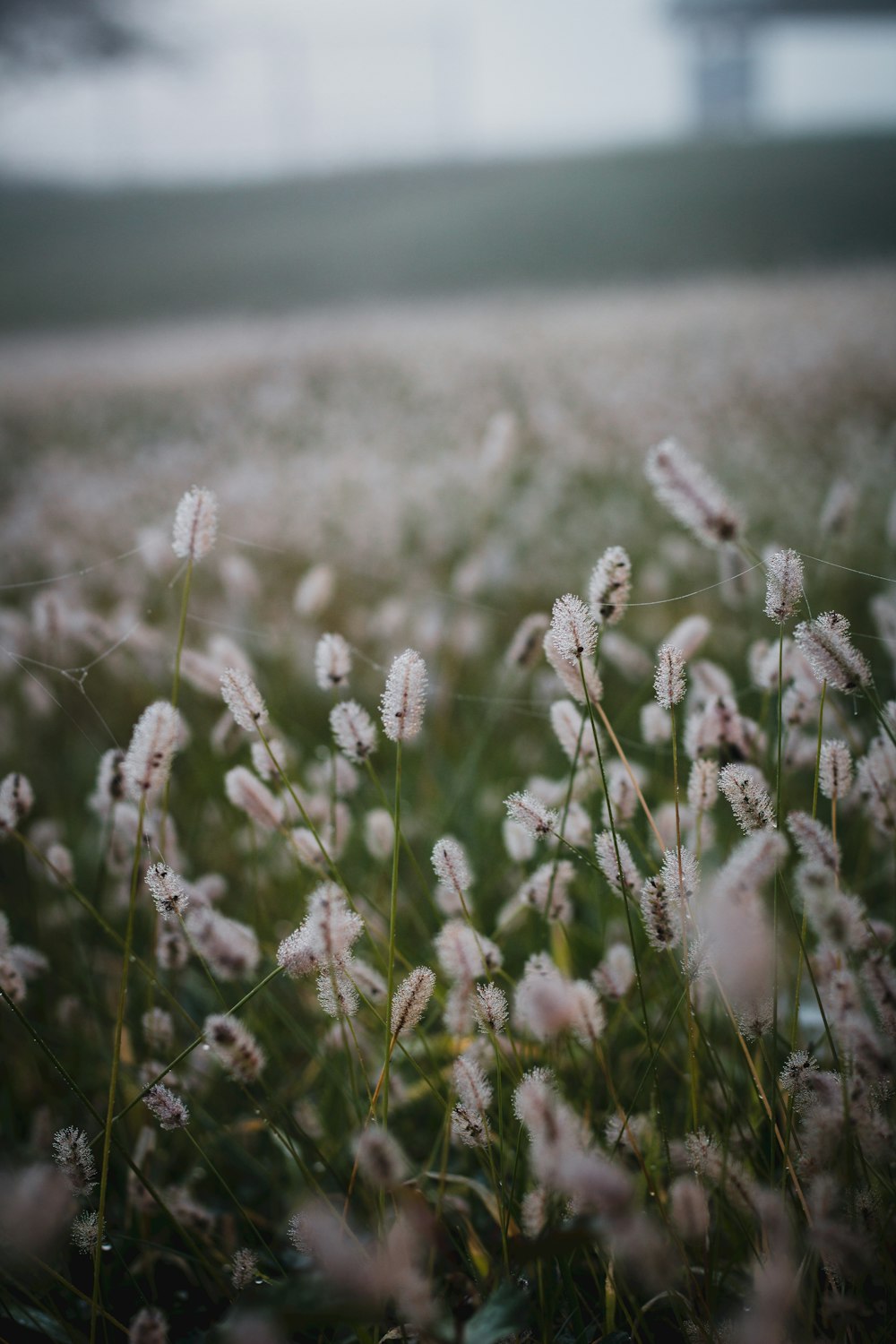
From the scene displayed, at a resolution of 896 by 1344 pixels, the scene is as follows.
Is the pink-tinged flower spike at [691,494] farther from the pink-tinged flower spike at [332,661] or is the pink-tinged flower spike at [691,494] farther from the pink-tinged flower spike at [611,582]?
the pink-tinged flower spike at [332,661]

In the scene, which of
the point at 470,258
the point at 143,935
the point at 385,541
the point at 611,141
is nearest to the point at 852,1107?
the point at 143,935

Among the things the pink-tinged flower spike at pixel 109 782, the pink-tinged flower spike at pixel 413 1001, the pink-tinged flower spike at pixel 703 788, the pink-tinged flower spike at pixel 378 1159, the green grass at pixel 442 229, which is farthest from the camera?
the green grass at pixel 442 229

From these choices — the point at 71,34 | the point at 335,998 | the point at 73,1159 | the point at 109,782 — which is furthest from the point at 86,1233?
the point at 71,34

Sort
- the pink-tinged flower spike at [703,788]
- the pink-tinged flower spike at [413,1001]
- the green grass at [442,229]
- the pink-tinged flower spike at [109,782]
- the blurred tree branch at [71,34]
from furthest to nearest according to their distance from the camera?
1. the blurred tree branch at [71,34]
2. the green grass at [442,229]
3. the pink-tinged flower spike at [109,782]
4. the pink-tinged flower spike at [703,788]
5. the pink-tinged flower spike at [413,1001]

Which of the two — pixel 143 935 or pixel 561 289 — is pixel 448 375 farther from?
pixel 143 935

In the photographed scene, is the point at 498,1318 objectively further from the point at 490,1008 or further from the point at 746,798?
the point at 746,798

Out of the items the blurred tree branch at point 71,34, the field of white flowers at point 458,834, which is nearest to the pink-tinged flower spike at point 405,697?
the field of white flowers at point 458,834

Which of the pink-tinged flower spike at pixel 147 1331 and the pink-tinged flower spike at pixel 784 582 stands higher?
the pink-tinged flower spike at pixel 784 582
